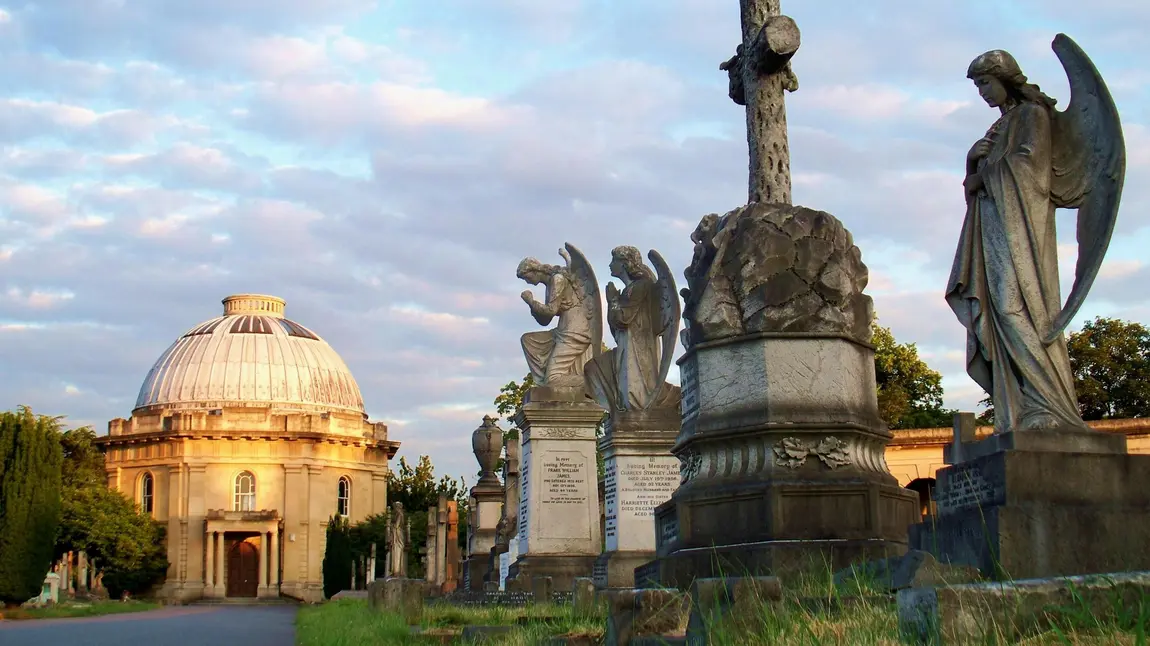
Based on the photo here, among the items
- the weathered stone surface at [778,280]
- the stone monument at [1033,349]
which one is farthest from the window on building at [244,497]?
the stone monument at [1033,349]

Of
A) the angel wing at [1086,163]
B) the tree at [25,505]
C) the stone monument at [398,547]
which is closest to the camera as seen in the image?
the angel wing at [1086,163]

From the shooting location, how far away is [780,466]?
910 centimetres

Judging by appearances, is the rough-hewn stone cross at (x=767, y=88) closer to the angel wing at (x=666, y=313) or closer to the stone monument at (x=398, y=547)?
the angel wing at (x=666, y=313)

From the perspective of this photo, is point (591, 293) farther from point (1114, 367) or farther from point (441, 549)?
point (1114, 367)

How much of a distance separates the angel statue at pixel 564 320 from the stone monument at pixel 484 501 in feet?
22.4

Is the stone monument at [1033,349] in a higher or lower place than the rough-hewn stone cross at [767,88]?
lower

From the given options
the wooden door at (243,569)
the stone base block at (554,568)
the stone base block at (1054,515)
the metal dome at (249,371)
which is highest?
the metal dome at (249,371)

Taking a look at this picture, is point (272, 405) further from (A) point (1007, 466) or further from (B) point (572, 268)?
(A) point (1007, 466)

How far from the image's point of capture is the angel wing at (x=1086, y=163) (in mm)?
7336

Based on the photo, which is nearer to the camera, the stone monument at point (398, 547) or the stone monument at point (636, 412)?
the stone monument at point (636, 412)

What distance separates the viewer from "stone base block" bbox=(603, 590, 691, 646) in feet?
19.1

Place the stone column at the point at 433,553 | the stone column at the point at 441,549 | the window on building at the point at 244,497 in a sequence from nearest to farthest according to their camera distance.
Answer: the stone column at the point at 441,549, the stone column at the point at 433,553, the window on building at the point at 244,497

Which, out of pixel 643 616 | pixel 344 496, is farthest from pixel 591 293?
pixel 344 496

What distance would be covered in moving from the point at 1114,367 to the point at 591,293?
28.3 m
